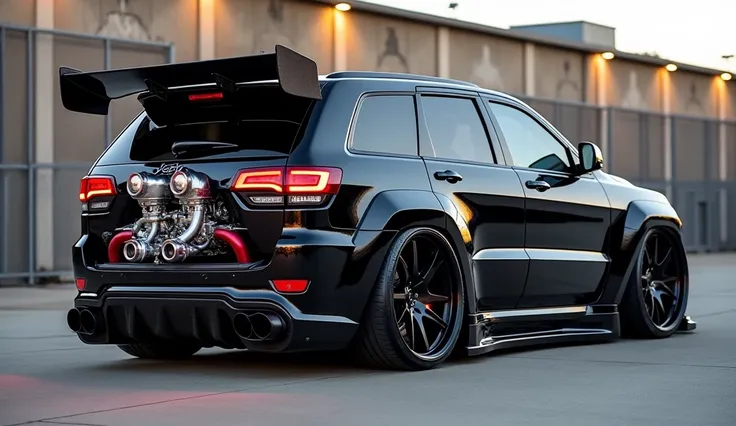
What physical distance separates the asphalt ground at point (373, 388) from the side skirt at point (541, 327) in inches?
3.7

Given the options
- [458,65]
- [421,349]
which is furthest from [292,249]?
[458,65]

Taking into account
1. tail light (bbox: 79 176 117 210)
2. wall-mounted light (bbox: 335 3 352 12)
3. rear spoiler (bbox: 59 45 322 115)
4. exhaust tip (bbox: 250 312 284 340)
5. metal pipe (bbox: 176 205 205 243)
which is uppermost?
wall-mounted light (bbox: 335 3 352 12)

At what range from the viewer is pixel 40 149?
19938 millimetres

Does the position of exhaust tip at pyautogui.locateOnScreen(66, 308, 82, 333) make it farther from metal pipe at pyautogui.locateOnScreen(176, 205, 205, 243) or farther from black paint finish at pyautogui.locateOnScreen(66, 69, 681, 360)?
metal pipe at pyautogui.locateOnScreen(176, 205, 205, 243)

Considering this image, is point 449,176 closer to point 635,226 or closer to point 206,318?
point 206,318

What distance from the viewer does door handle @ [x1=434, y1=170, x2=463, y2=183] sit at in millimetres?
7886

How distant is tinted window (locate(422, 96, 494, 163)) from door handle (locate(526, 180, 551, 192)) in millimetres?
330

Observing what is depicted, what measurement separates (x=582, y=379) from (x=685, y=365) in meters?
1.04

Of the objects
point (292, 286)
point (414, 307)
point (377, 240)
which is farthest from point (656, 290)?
point (292, 286)

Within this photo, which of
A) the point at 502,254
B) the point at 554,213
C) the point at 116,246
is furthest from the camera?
the point at 554,213

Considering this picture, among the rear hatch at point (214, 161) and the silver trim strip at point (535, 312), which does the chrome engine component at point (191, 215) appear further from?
the silver trim strip at point (535, 312)

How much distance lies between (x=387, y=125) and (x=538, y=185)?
1375 mm

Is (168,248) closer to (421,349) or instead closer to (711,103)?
(421,349)

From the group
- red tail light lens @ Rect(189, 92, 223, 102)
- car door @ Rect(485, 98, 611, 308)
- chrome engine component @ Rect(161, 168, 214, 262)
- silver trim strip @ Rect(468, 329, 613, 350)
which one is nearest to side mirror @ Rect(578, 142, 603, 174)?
car door @ Rect(485, 98, 611, 308)
